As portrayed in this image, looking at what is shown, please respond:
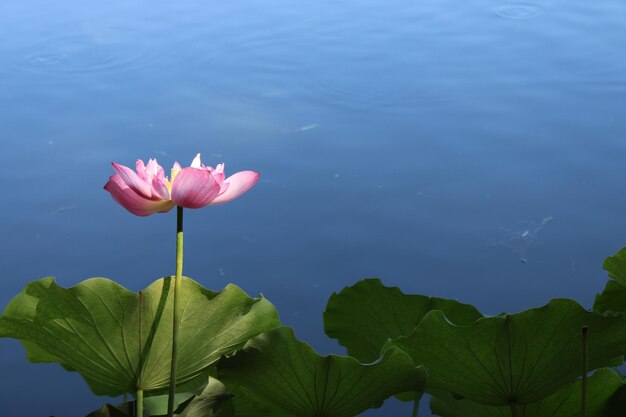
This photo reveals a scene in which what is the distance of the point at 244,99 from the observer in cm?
338

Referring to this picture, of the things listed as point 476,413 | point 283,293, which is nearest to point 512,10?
point 283,293

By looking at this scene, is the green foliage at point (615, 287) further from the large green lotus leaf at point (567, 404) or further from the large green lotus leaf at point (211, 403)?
the large green lotus leaf at point (211, 403)

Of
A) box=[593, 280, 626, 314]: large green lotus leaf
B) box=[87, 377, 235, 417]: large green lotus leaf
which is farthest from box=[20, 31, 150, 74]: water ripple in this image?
box=[87, 377, 235, 417]: large green lotus leaf

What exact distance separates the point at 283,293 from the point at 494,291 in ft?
1.68

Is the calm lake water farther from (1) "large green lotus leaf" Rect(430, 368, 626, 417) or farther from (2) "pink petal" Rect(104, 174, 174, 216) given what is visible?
(2) "pink petal" Rect(104, 174, 174, 216)

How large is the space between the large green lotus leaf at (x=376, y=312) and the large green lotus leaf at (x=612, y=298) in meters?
0.19

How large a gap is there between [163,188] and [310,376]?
20 centimetres

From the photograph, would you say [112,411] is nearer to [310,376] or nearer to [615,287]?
[310,376]

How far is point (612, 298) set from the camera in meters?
1.12

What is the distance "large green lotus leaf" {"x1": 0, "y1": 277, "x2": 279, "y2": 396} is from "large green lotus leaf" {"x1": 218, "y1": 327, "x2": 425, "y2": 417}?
4 centimetres

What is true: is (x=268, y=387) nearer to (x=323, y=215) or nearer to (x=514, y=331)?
(x=514, y=331)

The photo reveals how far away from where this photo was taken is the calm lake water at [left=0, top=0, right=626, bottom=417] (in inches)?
98.6

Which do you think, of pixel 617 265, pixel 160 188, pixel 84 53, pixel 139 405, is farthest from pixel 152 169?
pixel 84 53

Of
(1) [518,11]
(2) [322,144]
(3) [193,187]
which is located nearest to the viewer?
(3) [193,187]
